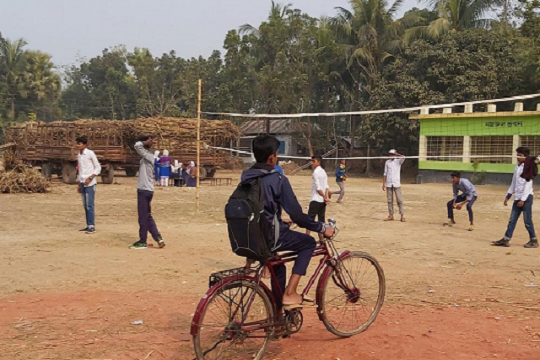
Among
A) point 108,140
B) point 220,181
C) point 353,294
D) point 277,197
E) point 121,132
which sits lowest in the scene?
point 220,181

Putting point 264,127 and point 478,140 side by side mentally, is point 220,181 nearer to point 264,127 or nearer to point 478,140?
point 478,140

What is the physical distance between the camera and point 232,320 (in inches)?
165

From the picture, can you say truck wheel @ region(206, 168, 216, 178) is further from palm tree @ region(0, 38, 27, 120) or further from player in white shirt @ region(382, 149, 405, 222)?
palm tree @ region(0, 38, 27, 120)

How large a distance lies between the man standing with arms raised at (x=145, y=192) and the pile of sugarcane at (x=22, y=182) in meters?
10.6

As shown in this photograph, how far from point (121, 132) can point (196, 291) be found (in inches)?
753

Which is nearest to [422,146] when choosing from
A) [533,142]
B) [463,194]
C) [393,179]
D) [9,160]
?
[533,142]

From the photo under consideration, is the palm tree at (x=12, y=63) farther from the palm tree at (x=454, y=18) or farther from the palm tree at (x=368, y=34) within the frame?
the palm tree at (x=454, y=18)

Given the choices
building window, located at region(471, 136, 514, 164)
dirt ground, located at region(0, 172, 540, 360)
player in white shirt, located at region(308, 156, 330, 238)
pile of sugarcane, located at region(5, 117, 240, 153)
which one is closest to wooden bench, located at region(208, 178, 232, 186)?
pile of sugarcane, located at region(5, 117, 240, 153)

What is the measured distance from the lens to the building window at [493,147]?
26.2 m

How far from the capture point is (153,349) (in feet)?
14.8

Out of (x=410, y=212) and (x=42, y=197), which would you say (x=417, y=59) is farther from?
(x=42, y=197)

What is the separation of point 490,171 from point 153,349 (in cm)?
2551

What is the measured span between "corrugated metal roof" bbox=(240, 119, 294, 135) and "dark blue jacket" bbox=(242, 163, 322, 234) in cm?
3805

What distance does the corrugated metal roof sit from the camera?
43.0m
